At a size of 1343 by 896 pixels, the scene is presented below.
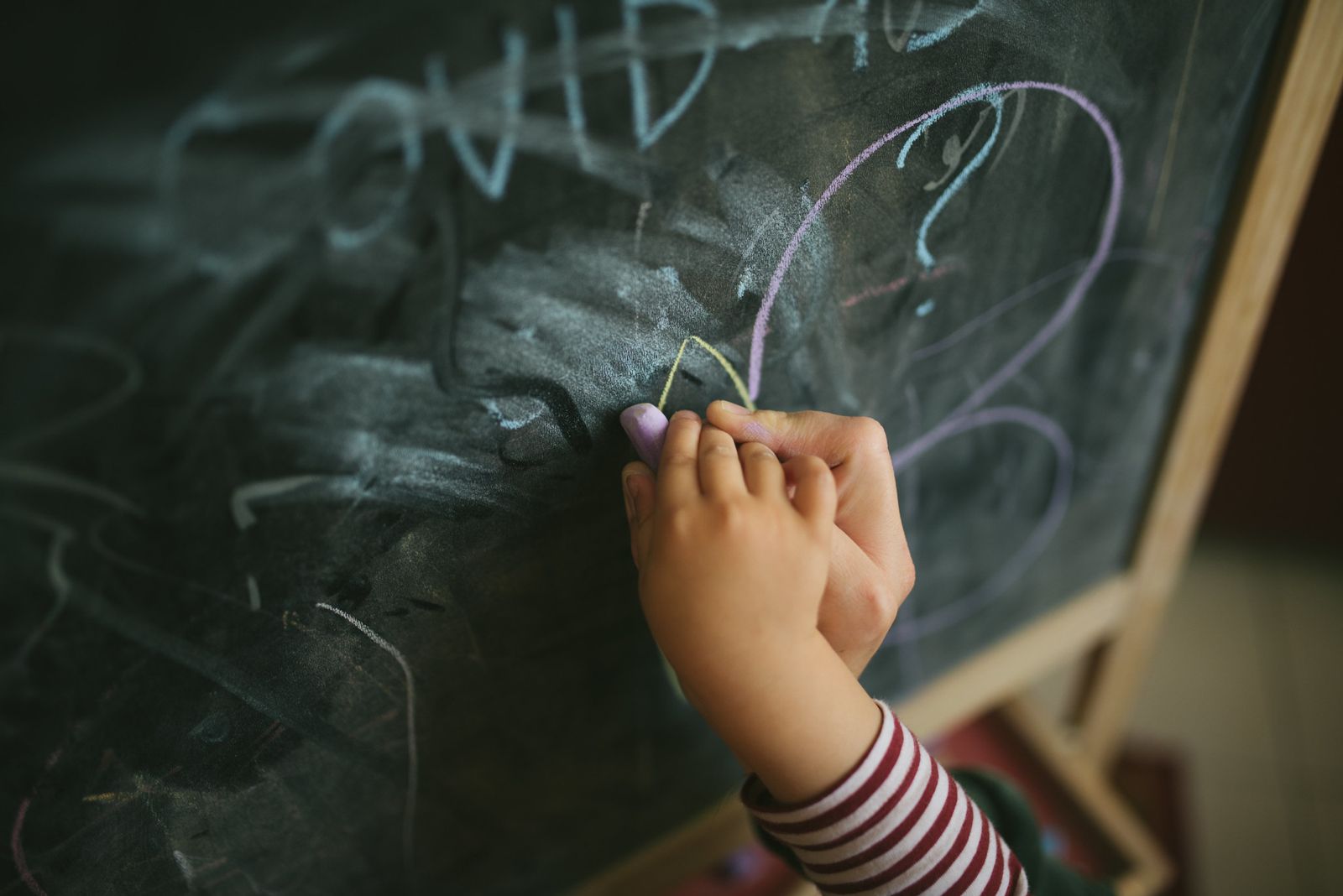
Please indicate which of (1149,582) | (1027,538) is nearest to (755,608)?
(1027,538)

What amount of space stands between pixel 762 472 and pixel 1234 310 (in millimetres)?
498

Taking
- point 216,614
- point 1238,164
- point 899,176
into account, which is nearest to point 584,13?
point 899,176

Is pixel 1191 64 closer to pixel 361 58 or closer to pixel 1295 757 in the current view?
pixel 361 58

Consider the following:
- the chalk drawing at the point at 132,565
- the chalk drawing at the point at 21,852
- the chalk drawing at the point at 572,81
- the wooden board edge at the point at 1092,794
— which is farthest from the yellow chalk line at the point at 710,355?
the wooden board edge at the point at 1092,794

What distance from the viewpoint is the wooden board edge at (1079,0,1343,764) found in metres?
0.58

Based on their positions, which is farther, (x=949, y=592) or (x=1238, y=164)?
(x=949, y=592)

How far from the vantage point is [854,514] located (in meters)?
0.47

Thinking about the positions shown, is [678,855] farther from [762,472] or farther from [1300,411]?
[1300,411]

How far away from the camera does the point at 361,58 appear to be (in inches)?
12.7

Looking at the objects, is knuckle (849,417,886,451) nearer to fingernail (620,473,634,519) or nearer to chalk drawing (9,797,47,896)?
fingernail (620,473,634,519)

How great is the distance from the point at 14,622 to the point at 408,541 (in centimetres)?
16

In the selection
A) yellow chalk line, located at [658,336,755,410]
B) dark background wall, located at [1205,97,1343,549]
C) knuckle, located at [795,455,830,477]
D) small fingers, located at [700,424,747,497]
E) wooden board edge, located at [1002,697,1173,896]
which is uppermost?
yellow chalk line, located at [658,336,755,410]

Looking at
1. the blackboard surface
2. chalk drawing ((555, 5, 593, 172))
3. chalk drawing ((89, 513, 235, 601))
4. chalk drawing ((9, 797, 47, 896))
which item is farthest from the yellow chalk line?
chalk drawing ((9, 797, 47, 896))

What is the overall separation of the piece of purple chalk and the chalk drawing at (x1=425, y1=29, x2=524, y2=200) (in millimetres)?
127
